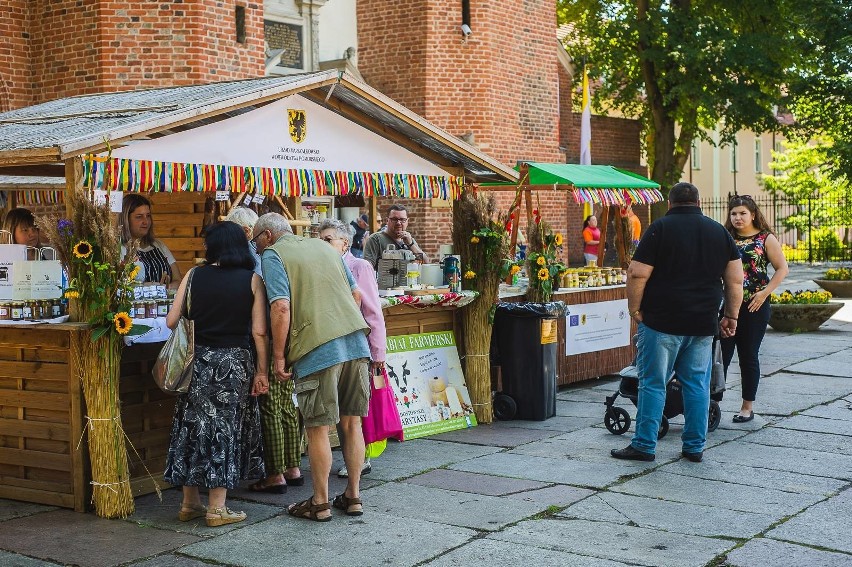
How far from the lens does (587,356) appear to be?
38.5ft

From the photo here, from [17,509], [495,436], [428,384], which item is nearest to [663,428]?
[495,436]

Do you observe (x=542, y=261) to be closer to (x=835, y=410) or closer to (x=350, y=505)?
(x=835, y=410)

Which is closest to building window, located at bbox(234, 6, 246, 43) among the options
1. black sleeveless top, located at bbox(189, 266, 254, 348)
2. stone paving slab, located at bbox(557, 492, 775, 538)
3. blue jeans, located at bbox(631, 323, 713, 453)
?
blue jeans, located at bbox(631, 323, 713, 453)

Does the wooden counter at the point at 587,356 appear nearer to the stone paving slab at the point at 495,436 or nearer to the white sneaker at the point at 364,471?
the stone paving slab at the point at 495,436

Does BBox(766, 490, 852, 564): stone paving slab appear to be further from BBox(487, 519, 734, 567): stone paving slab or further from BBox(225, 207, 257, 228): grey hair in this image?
BBox(225, 207, 257, 228): grey hair

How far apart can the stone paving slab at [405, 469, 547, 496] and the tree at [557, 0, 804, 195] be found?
19.9m

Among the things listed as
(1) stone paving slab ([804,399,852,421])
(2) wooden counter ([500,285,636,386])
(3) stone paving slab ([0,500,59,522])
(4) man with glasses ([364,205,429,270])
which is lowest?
(1) stone paving slab ([804,399,852,421])

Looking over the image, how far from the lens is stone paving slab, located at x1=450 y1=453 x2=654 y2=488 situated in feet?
24.6

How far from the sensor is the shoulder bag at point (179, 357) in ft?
21.5

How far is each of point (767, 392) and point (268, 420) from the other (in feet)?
19.1

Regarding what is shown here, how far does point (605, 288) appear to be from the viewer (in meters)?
12.0

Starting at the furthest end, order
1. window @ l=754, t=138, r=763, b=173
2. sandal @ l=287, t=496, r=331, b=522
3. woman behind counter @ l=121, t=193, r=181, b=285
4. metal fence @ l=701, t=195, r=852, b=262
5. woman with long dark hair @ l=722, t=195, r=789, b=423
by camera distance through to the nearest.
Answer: window @ l=754, t=138, r=763, b=173, metal fence @ l=701, t=195, r=852, b=262, woman with long dark hair @ l=722, t=195, r=789, b=423, woman behind counter @ l=121, t=193, r=181, b=285, sandal @ l=287, t=496, r=331, b=522

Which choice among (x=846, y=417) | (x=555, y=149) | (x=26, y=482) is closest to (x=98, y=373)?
(x=26, y=482)

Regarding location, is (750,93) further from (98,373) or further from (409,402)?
(98,373)
